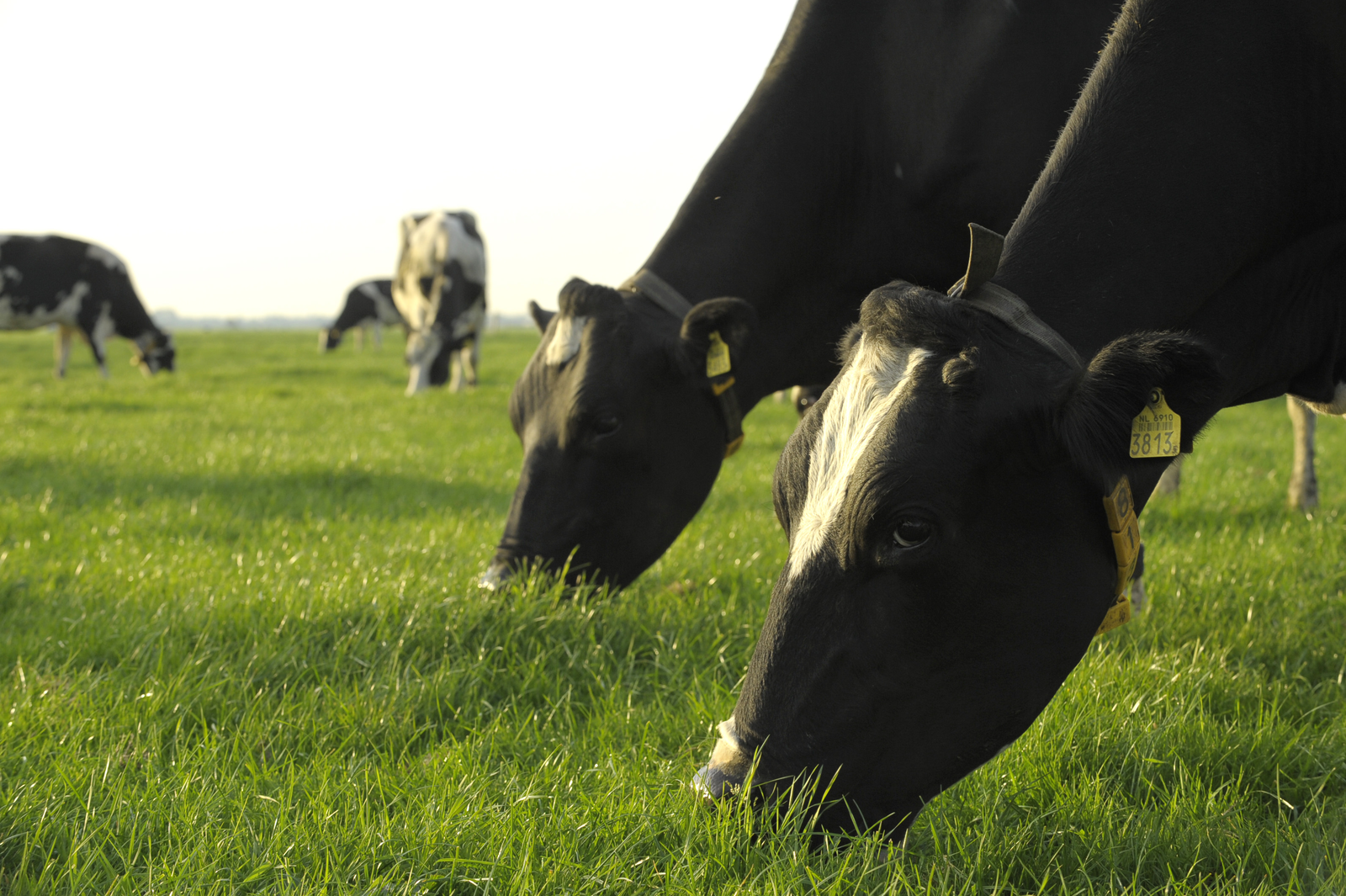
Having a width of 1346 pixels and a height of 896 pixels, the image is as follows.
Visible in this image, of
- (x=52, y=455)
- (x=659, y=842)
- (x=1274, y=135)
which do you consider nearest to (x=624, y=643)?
(x=659, y=842)

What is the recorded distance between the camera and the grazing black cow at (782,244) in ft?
13.1

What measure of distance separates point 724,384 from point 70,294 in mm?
20923

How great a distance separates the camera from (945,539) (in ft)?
6.79

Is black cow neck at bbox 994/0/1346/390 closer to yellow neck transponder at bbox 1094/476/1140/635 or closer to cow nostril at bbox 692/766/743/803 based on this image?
yellow neck transponder at bbox 1094/476/1140/635

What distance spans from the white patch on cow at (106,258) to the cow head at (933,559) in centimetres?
2291

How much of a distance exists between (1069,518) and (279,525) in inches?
197

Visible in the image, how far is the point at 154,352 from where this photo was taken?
2217 centimetres

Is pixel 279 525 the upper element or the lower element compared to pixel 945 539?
lower

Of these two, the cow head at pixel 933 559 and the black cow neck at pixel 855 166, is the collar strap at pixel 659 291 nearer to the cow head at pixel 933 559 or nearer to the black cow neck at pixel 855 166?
the black cow neck at pixel 855 166

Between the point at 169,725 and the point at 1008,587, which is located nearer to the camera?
the point at 1008,587

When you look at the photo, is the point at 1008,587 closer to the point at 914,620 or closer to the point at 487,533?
the point at 914,620

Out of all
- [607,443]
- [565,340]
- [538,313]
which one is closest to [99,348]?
[538,313]

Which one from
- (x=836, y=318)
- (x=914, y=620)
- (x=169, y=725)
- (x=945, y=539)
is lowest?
(x=169, y=725)

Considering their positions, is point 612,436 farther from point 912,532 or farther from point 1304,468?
point 1304,468
